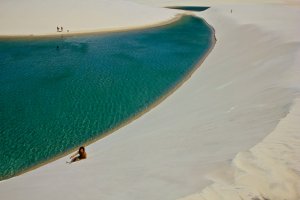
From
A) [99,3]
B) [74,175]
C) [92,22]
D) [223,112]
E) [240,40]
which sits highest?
[99,3]

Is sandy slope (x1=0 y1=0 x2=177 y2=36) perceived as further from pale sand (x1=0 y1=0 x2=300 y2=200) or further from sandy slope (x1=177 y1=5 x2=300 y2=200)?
sandy slope (x1=177 y1=5 x2=300 y2=200)

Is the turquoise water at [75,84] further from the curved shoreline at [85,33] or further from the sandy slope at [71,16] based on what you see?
the sandy slope at [71,16]

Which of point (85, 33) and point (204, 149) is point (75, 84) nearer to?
point (204, 149)

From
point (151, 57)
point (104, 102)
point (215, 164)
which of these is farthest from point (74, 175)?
point (151, 57)

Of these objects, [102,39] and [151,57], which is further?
[102,39]

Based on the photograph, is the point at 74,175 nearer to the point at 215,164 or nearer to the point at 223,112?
the point at 215,164

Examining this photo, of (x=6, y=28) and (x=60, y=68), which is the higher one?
(x=6, y=28)

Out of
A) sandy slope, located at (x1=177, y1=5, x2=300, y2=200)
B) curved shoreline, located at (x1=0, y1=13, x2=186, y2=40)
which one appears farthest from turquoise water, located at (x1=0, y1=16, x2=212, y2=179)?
sandy slope, located at (x1=177, y1=5, x2=300, y2=200)
